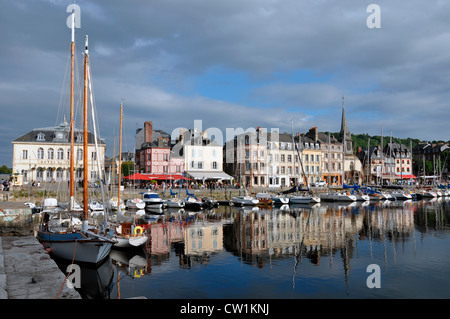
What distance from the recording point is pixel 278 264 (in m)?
17.0

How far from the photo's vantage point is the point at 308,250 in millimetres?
20031

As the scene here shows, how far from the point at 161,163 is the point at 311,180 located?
3478 centimetres

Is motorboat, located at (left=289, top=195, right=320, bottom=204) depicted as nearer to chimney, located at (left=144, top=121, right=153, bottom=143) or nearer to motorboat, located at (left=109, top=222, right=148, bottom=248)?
chimney, located at (left=144, top=121, right=153, bottom=143)

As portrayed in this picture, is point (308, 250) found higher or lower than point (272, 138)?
lower

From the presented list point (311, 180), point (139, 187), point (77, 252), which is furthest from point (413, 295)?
point (311, 180)

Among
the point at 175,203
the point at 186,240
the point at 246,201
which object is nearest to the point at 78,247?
the point at 186,240

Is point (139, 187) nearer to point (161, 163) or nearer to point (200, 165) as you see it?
point (161, 163)

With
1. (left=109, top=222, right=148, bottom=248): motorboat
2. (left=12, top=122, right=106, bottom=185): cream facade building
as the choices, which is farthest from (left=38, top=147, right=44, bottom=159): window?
(left=109, top=222, right=148, bottom=248): motorboat

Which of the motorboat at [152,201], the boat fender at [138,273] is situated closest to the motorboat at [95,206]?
the motorboat at [152,201]

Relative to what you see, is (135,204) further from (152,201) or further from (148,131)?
(148,131)

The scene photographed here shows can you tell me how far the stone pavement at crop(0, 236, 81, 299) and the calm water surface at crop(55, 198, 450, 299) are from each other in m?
2.03

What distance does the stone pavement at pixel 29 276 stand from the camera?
31.0 ft

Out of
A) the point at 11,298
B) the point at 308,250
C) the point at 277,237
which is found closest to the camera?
the point at 11,298

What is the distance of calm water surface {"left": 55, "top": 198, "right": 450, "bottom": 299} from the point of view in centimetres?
1321
